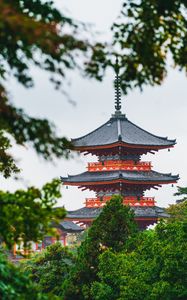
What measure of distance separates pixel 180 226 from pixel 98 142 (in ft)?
95.8

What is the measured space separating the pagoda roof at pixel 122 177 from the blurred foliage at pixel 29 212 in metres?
47.5

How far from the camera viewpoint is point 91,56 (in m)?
7.94

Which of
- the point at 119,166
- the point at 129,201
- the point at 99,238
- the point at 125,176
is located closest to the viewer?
the point at 99,238

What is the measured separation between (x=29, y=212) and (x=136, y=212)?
48411 millimetres

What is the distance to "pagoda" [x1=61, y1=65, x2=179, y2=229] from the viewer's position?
57613 mm

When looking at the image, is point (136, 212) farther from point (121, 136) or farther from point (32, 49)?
point (32, 49)

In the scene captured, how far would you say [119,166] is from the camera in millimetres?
58594

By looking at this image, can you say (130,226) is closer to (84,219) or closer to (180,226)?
(180,226)

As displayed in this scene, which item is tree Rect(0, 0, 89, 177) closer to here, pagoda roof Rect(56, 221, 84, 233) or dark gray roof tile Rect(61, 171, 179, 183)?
dark gray roof tile Rect(61, 171, 179, 183)

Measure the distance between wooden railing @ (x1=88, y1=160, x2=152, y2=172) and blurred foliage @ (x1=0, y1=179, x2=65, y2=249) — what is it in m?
49.1

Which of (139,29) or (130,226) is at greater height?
(139,29)

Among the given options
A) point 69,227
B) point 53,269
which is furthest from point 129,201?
point 53,269

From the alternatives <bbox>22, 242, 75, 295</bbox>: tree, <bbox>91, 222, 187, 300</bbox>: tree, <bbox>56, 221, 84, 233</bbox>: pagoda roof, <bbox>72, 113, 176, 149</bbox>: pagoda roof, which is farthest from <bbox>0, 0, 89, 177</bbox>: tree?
<bbox>56, 221, 84, 233</bbox>: pagoda roof

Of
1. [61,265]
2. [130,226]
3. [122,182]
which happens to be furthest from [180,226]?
[122,182]
